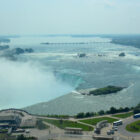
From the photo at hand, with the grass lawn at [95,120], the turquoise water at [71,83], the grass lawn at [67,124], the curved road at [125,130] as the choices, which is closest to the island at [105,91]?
the turquoise water at [71,83]

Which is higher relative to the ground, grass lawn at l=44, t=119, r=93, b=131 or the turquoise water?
the turquoise water

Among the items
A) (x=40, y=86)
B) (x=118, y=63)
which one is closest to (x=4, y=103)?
(x=40, y=86)

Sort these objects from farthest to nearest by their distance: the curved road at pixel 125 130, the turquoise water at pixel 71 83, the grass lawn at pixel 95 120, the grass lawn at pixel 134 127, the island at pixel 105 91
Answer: the island at pixel 105 91, the turquoise water at pixel 71 83, the grass lawn at pixel 95 120, the grass lawn at pixel 134 127, the curved road at pixel 125 130

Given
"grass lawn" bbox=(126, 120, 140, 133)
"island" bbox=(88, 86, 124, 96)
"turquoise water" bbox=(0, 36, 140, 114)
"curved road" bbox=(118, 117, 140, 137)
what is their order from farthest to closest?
"island" bbox=(88, 86, 124, 96) → "turquoise water" bbox=(0, 36, 140, 114) → "grass lawn" bbox=(126, 120, 140, 133) → "curved road" bbox=(118, 117, 140, 137)

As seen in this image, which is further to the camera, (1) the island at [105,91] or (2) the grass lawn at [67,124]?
(1) the island at [105,91]

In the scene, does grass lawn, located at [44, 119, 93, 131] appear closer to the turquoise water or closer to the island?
the turquoise water

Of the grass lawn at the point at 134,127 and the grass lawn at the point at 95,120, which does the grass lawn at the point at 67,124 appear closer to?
the grass lawn at the point at 95,120

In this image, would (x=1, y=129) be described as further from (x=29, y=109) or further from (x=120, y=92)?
(x=120, y=92)

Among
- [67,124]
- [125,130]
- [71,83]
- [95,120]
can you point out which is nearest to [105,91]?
[71,83]

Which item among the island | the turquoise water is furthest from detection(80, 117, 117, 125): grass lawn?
the island

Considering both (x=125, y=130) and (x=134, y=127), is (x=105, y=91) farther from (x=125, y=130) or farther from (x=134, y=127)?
(x=125, y=130)

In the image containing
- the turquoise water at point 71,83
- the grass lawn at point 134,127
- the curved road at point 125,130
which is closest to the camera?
the curved road at point 125,130
